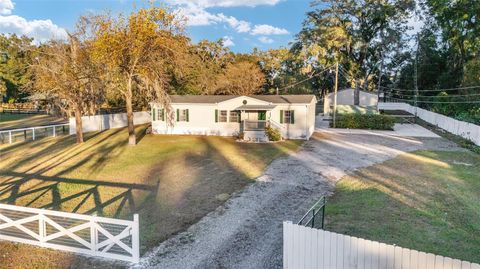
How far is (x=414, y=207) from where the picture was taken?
32.7 ft

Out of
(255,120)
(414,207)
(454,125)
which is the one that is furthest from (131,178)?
(454,125)

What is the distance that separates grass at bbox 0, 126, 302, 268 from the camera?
9.22 m

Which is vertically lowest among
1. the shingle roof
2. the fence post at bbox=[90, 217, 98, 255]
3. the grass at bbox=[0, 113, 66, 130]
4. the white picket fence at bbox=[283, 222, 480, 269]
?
the fence post at bbox=[90, 217, 98, 255]

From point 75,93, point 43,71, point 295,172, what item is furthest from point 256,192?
point 43,71

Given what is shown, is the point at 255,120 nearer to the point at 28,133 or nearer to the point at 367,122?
the point at 367,122

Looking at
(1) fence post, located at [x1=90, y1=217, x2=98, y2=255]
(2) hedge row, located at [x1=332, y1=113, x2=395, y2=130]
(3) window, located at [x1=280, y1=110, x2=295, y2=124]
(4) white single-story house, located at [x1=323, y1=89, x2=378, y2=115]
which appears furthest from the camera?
(4) white single-story house, located at [x1=323, y1=89, x2=378, y2=115]

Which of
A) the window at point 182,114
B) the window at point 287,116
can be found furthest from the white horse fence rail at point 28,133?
the window at point 287,116

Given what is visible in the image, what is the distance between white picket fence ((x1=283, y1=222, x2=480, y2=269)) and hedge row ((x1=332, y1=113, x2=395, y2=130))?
2612 cm

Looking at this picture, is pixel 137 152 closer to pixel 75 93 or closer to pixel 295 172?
pixel 75 93

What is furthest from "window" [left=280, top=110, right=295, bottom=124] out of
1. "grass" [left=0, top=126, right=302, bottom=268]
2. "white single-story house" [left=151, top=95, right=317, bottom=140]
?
"grass" [left=0, top=126, right=302, bottom=268]

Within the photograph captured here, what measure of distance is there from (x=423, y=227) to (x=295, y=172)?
254 inches

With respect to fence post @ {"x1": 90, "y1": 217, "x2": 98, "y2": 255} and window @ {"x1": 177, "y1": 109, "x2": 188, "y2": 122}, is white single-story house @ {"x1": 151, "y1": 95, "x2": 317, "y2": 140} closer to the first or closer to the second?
Answer: window @ {"x1": 177, "y1": 109, "x2": 188, "y2": 122}

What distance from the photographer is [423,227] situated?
8453 mm

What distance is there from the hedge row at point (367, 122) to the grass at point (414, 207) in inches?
541
